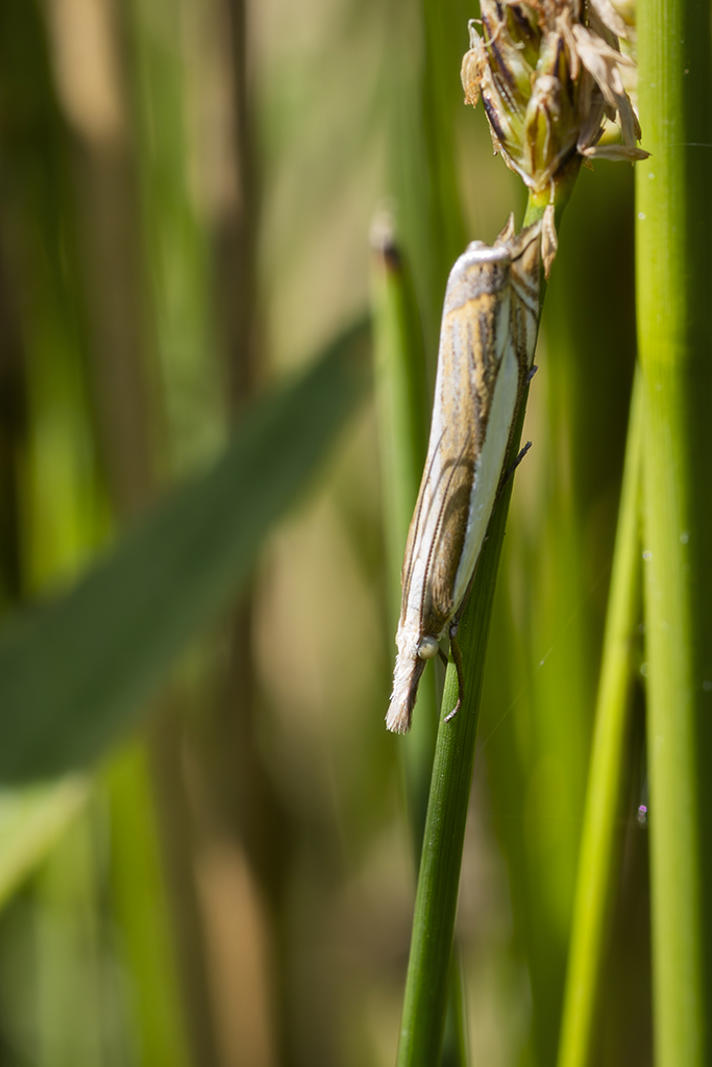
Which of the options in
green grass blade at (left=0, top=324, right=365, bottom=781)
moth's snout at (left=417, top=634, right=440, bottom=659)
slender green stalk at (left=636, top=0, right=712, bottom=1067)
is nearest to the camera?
slender green stalk at (left=636, top=0, right=712, bottom=1067)

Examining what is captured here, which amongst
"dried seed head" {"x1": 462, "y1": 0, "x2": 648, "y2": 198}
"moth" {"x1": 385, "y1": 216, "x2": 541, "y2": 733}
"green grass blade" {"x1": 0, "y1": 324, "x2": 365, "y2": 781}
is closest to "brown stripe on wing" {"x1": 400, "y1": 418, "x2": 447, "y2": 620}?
"moth" {"x1": 385, "y1": 216, "x2": 541, "y2": 733}

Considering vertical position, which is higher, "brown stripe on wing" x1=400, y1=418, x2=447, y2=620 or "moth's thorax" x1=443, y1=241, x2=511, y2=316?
"moth's thorax" x1=443, y1=241, x2=511, y2=316

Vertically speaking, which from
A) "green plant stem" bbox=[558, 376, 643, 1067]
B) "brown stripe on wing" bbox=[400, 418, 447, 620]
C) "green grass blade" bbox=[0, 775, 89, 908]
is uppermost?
"brown stripe on wing" bbox=[400, 418, 447, 620]

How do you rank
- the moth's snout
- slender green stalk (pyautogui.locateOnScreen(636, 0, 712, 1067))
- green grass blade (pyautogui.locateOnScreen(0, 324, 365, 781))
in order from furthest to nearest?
green grass blade (pyautogui.locateOnScreen(0, 324, 365, 781)) → the moth's snout → slender green stalk (pyautogui.locateOnScreen(636, 0, 712, 1067))

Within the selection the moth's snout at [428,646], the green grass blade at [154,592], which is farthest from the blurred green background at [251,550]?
the moth's snout at [428,646]

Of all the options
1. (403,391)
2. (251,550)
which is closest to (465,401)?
(403,391)

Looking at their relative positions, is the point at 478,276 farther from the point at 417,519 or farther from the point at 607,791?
the point at 607,791

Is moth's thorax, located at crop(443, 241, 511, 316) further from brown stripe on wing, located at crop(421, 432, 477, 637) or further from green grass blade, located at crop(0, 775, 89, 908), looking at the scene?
green grass blade, located at crop(0, 775, 89, 908)

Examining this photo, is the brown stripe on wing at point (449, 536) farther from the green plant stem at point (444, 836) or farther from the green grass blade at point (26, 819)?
the green grass blade at point (26, 819)
